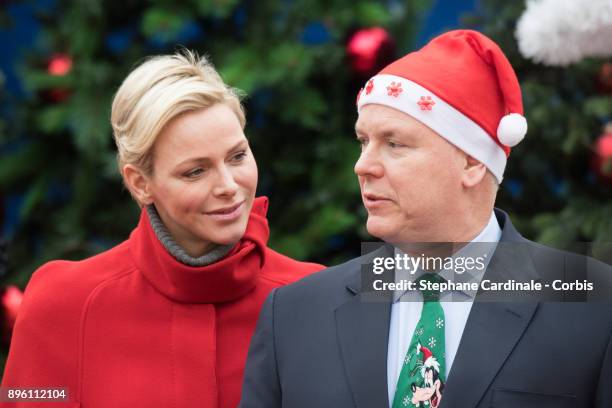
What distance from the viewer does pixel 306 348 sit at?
3135mm

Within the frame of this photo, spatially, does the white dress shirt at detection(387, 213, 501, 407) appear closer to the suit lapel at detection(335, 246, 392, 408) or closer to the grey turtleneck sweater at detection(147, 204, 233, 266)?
the suit lapel at detection(335, 246, 392, 408)

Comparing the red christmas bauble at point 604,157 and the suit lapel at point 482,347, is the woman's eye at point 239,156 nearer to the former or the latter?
the suit lapel at point 482,347

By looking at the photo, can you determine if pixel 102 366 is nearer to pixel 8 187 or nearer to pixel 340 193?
pixel 340 193

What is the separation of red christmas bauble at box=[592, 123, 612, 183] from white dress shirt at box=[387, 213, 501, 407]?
152 cm

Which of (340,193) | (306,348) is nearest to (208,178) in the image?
(306,348)

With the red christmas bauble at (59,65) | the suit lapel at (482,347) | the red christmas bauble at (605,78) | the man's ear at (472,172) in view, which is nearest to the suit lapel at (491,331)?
the suit lapel at (482,347)

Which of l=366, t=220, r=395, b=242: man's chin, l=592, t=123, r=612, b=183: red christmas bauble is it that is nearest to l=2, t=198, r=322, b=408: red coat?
l=366, t=220, r=395, b=242: man's chin

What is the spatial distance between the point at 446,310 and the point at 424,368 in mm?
171

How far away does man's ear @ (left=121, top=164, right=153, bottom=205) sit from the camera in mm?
3641

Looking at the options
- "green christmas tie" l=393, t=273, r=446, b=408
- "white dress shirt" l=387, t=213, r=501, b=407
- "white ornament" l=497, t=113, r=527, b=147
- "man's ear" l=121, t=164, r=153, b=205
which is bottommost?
"green christmas tie" l=393, t=273, r=446, b=408

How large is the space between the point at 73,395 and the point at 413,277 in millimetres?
1153

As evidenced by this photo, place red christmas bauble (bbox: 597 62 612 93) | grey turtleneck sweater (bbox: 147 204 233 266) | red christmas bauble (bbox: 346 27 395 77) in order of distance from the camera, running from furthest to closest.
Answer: red christmas bauble (bbox: 346 27 395 77) → red christmas bauble (bbox: 597 62 612 93) → grey turtleneck sweater (bbox: 147 204 233 266)

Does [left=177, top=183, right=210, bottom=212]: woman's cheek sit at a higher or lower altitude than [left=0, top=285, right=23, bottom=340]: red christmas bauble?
lower

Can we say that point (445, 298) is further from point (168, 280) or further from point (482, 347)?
point (168, 280)
